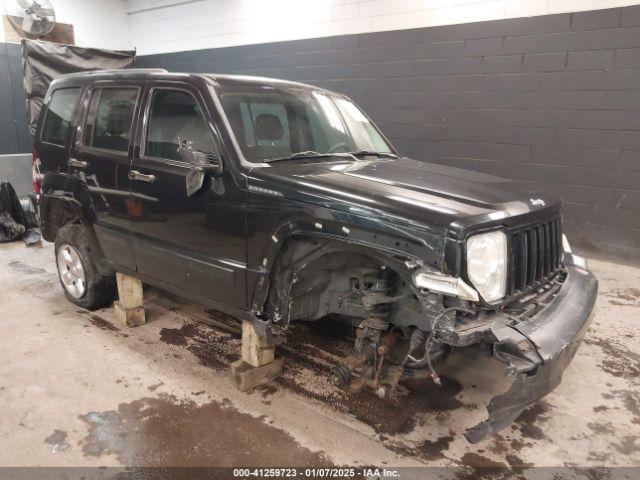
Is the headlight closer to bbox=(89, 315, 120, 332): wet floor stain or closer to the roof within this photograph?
the roof

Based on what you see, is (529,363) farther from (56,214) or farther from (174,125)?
(56,214)

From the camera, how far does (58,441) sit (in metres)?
2.54

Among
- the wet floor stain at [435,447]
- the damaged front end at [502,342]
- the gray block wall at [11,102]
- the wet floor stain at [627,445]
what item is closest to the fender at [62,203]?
the damaged front end at [502,342]

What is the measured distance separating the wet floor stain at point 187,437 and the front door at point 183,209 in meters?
0.69

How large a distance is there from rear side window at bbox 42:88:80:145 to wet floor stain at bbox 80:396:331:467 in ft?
8.09

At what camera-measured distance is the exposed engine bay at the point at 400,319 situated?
215 centimetres

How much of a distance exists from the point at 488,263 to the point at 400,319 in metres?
0.63

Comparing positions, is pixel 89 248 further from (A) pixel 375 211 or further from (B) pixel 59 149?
(A) pixel 375 211

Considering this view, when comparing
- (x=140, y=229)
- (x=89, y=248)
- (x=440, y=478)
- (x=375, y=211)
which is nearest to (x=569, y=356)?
(x=440, y=478)

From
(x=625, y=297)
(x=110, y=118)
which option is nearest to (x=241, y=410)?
(x=110, y=118)

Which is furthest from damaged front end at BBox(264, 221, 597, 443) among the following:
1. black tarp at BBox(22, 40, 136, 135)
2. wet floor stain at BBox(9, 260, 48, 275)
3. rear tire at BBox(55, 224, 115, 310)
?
black tarp at BBox(22, 40, 136, 135)

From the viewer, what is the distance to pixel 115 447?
2512 mm

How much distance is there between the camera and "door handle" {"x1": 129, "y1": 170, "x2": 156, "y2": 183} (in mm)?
3234

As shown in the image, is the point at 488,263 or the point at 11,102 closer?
the point at 488,263
